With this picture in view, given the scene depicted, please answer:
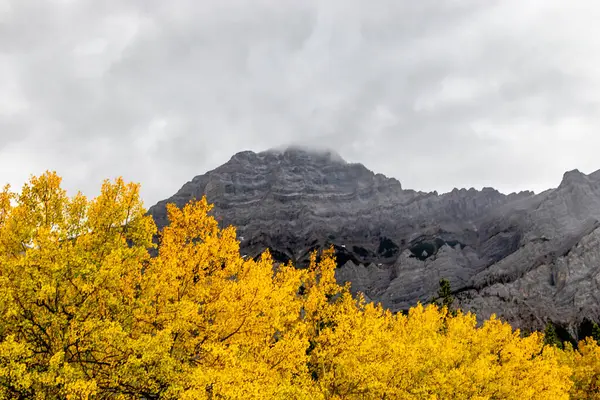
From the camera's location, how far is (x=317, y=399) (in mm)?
15492

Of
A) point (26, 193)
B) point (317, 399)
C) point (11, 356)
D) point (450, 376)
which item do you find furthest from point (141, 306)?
point (450, 376)

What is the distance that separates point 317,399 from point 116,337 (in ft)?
26.7

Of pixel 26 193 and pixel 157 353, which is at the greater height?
pixel 26 193

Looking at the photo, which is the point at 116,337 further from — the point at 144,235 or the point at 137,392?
the point at 144,235

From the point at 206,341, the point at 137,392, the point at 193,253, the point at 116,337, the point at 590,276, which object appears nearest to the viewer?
the point at 116,337

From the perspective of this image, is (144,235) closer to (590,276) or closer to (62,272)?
(62,272)

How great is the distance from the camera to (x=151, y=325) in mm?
14984

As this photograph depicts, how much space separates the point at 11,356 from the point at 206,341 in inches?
254

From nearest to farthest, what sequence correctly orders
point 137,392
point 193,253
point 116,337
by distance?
1. point 116,337
2. point 137,392
3. point 193,253

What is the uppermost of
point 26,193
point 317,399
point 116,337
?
point 26,193

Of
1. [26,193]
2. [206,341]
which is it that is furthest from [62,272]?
[206,341]

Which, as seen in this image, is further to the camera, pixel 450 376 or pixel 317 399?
pixel 450 376

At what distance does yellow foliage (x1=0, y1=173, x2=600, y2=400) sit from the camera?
470 inches

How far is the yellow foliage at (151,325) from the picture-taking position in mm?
11938
